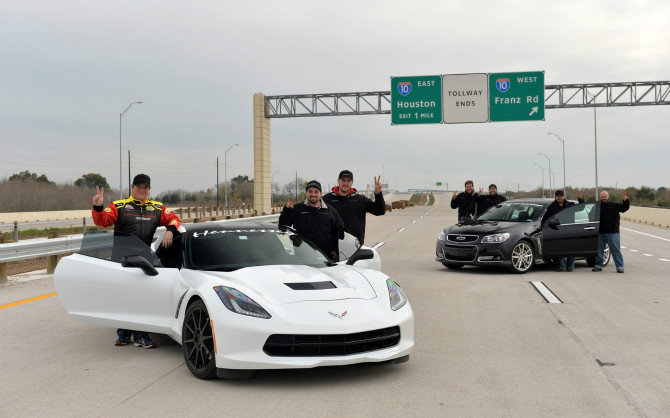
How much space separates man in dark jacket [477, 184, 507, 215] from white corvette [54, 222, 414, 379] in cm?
962

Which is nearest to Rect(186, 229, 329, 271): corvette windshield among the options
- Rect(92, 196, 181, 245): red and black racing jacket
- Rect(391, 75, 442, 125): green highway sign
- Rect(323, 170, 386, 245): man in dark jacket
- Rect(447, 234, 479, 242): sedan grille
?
Rect(92, 196, 181, 245): red and black racing jacket

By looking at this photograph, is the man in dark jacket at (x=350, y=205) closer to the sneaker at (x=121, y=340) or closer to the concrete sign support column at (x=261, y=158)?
the sneaker at (x=121, y=340)

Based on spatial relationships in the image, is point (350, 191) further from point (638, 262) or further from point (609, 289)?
point (638, 262)

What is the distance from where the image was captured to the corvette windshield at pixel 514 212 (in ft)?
48.4

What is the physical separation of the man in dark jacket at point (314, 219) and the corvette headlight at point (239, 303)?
2.59 m

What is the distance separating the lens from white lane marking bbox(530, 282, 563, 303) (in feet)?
34.6

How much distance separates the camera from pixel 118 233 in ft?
24.3

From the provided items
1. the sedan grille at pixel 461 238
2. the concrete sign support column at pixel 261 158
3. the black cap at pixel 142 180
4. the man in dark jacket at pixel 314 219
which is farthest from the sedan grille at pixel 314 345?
the concrete sign support column at pixel 261 158

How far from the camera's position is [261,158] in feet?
161

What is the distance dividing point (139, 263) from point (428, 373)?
Answer: 9.00 ft

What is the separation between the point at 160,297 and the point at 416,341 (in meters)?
2.67

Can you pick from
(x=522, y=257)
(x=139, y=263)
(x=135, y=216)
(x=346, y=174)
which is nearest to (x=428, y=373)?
(x=139, y=263)

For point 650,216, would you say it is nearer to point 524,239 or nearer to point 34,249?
point 524,239

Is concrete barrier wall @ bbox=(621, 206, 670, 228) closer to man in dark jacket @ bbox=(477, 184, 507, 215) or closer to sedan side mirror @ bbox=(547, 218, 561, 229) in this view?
man in dark jacket @ bbox=(477, 184, 507, 215)
